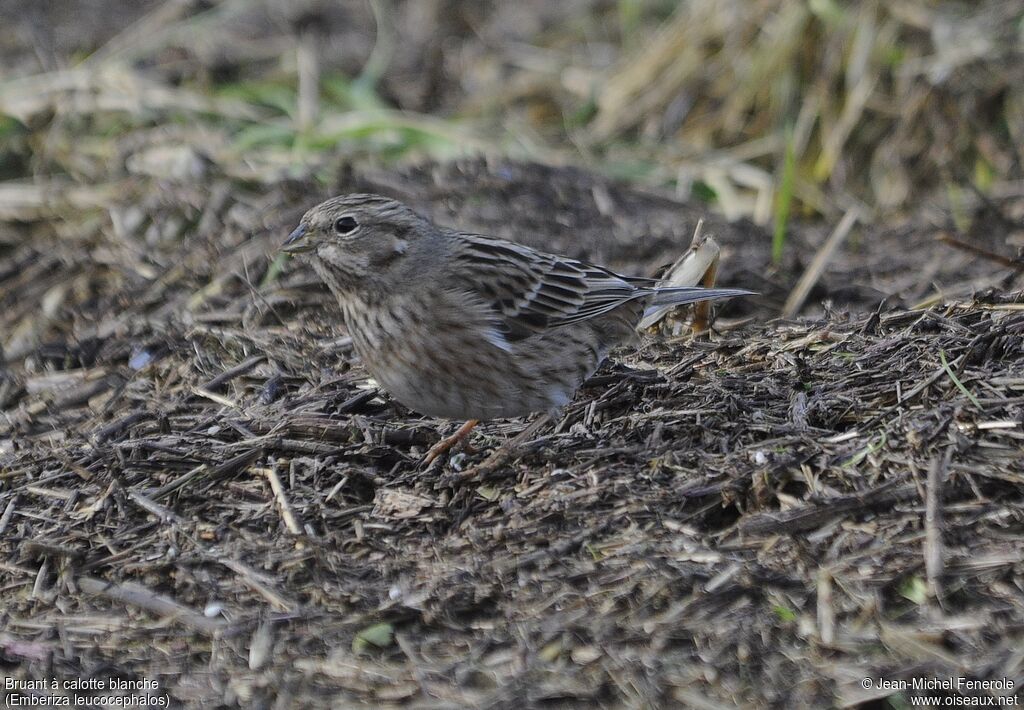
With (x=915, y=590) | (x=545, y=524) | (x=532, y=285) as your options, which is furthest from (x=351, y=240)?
(x=915, y=590)

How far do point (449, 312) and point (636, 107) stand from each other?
549 cm

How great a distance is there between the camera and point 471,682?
12.7 feet

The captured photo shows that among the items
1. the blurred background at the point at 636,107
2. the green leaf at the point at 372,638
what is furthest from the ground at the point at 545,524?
the blurred background at the point at 636,107

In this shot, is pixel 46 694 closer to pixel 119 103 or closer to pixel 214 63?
pixel 119 103

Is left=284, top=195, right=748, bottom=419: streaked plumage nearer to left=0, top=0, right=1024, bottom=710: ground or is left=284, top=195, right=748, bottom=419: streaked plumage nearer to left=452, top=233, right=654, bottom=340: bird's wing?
left=452, top=233, right=654, bottom=340: bird's wing

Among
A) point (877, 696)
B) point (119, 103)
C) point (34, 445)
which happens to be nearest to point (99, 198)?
point (119, 103)

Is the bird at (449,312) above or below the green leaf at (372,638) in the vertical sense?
above

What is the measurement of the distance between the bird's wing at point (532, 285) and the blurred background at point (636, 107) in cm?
287

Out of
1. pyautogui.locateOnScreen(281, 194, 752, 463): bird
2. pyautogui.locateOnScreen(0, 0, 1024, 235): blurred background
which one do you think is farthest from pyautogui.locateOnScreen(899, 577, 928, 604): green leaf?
pyautogui.locateOnScreen(0, 0, 1024, 235): blurred background

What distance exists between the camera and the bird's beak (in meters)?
5.24

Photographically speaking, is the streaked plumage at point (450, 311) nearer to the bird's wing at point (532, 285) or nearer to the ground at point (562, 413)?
the bird's wing at point (532, 285)

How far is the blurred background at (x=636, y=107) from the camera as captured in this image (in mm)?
8867

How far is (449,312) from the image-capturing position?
5203mm

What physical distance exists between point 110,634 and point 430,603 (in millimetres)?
1138
